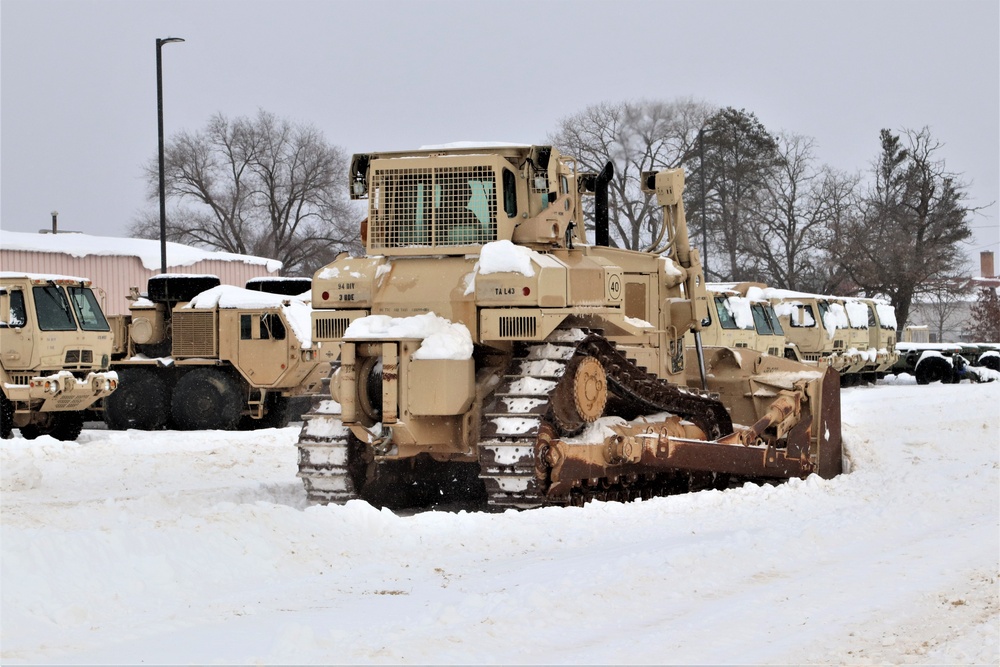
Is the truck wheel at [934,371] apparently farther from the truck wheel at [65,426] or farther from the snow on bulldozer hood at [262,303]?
the truck wheel at [65,426]

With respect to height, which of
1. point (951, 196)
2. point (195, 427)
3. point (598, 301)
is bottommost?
point (195, 427)

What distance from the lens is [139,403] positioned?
22.8m

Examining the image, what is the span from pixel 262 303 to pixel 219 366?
132 centimetres

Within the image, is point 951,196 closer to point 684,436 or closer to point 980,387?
point 980,387

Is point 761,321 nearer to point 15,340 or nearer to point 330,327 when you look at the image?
point 15,340

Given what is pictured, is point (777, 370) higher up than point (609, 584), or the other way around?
point (777, 370)

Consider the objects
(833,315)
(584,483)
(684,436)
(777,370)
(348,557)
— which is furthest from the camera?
(833,315)

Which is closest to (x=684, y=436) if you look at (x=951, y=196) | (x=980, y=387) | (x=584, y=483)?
(x=584, y=483)

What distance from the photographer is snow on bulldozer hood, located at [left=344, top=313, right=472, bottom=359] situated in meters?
10.7

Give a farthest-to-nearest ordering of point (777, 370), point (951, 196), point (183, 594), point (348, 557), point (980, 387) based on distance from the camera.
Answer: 1. point (951, 196)
2. point (980, 387)
3. point (777, 370)
4. point (348, 557)
5. point (183, 594)

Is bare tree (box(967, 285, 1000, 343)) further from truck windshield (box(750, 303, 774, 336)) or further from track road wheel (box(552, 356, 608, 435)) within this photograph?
track road wheel (box(552, 356, 608, 435))

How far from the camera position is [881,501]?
11.6 meters

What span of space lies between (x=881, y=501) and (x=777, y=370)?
321 centimetres

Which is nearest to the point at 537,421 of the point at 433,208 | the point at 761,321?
the point at 433,208
